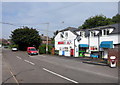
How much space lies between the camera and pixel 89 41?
24984mm

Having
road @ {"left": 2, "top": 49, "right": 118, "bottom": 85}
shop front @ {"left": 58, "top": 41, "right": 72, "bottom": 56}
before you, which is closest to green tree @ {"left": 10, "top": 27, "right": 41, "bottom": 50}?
shop front @ {"left": 58, "top": 41, "right": 72, "bottom": 56}

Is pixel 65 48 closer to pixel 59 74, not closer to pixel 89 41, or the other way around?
pixel 89 41

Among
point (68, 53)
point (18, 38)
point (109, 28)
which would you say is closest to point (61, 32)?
point (68, 53)

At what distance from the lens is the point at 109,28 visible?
21.0m

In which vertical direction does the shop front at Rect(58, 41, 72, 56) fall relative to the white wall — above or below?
below

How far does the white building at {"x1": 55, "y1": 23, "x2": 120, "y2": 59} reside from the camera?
2043cm

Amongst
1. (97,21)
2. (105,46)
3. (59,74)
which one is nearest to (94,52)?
(105,46)

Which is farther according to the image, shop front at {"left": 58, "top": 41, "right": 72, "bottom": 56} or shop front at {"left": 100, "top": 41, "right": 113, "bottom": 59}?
shop front at {"left": 58, "top": 41, "right": 72, "bottom": 56}

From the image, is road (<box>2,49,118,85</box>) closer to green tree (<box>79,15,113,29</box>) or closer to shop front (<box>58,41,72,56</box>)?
shop front (<box>58,41,72,56</box>)

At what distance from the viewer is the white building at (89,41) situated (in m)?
20.4

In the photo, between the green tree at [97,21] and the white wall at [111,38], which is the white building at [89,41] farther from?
the green tree at [97,21]

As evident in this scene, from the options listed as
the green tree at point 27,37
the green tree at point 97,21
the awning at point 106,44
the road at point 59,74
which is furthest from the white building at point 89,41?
the green tree at point 97,21

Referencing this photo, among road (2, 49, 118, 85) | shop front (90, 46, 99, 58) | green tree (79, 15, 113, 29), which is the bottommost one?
road (2, 49, 118, 85)

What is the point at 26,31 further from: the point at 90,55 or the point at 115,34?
the point at 115,34
